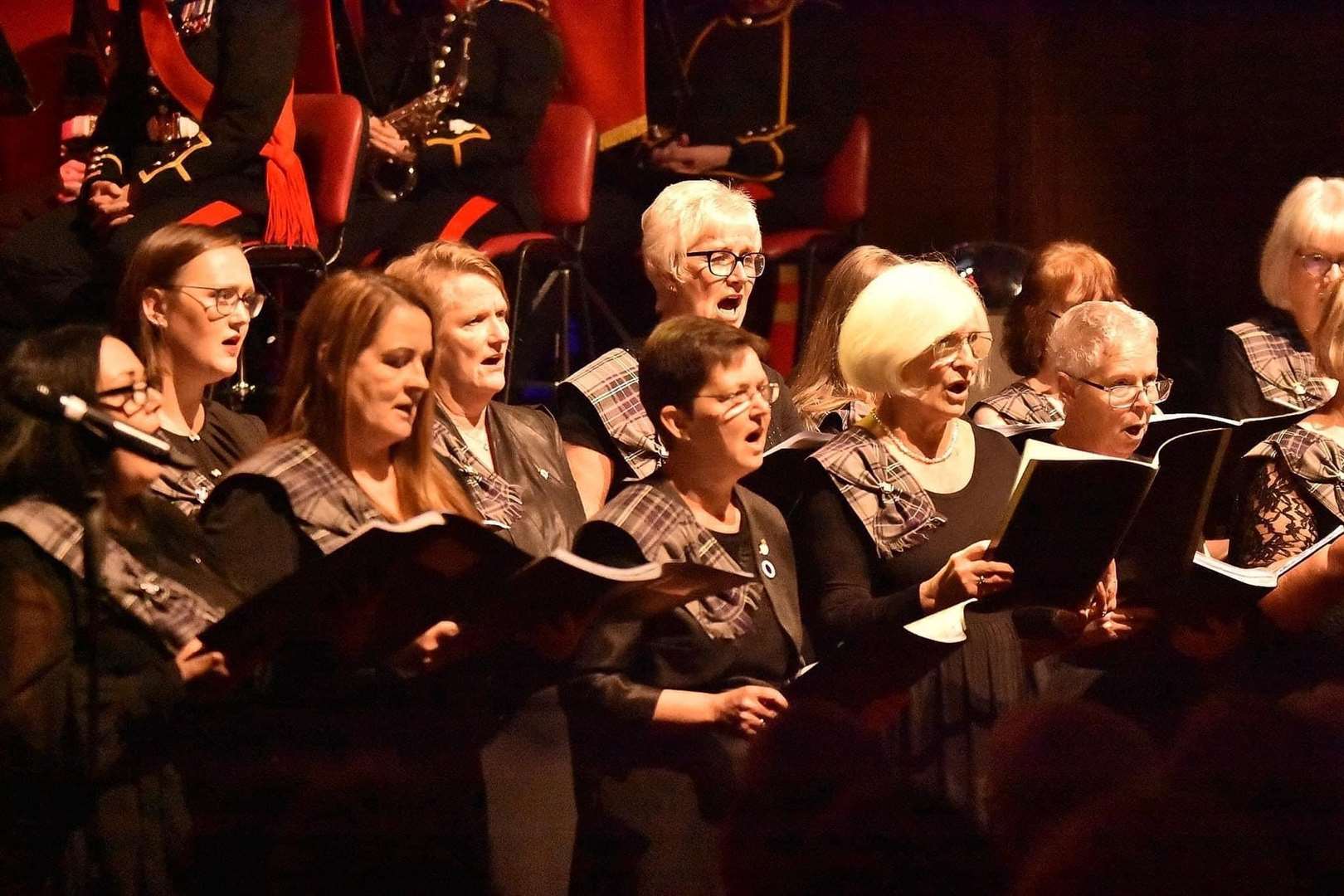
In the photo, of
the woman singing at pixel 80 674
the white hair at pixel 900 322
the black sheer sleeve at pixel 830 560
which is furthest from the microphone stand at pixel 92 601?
the white hair at pixel 900 322

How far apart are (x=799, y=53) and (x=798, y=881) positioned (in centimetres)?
314

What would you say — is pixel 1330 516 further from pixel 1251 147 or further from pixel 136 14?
pixel 1251 147

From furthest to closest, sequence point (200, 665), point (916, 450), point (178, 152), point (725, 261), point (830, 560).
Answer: point (178, 152), point (725, 261), point (916, 450), point (830, 560), point (200, 665)

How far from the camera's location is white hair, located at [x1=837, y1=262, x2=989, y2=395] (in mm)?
2699

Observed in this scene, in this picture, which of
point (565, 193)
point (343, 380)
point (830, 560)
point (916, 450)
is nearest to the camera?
point (343, 380)

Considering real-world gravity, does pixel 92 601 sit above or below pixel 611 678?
above

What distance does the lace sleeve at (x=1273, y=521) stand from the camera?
9.55 ft

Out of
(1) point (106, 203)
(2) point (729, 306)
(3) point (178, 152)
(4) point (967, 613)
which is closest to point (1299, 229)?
(2) point (729, 306)

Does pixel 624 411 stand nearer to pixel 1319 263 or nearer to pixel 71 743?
pixel 71 743

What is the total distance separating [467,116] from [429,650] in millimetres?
2320

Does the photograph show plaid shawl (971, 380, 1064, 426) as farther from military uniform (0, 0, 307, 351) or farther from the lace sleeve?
military uniform (0, 0, 307, 351)

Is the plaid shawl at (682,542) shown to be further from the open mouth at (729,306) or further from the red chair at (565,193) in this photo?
the red chair at (565,193)

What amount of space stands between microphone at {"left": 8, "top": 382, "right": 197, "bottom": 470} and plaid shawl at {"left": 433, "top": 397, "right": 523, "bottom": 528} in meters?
0.63

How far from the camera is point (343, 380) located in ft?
7.66
